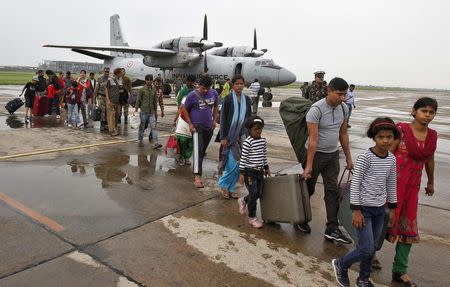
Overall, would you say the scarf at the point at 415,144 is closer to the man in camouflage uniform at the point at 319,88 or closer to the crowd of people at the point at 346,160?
the crowd of people at the point at 346,160

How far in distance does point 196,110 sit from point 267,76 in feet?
54.3

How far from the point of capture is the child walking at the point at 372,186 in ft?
9.54

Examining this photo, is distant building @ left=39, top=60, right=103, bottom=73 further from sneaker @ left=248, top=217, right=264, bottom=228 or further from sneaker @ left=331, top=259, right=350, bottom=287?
sneaker @ left=331, top=259, right=350, bottom=287

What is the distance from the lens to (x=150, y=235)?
386 centimetres

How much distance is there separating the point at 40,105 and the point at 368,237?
1246 cm

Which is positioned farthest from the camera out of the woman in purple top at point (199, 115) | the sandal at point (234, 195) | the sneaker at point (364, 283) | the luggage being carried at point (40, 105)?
the luggage being carried at point (40, 105)

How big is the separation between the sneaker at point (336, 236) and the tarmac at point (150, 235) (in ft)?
0.21

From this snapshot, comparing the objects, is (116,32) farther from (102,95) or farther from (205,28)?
(102,95)

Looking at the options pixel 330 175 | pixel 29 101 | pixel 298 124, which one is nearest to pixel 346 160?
pixel 330 175

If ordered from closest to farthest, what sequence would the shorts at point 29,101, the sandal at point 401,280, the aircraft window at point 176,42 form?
1. the sandal at point 401,280
2. the shorts at point 29,101
3. the aircraft window at point 176,42

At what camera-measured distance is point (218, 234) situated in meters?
4.00

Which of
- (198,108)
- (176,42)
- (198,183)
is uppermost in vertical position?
(176,42)

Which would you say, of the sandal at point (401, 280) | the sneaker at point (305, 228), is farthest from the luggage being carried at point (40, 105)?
the sandal at point (401, 280)

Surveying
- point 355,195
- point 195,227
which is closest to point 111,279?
point 195,227
